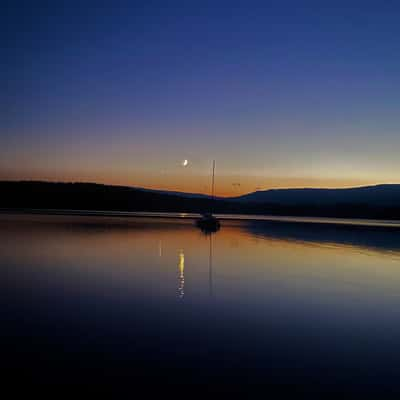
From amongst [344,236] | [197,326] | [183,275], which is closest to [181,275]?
[183,275]

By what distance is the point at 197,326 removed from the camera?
8820mm

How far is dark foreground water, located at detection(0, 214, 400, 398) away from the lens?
6.00 m

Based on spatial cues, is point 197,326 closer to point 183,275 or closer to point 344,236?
point 183,275

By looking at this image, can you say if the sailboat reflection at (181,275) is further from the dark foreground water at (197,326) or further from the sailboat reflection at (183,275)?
the dark foreground water at (197,326)

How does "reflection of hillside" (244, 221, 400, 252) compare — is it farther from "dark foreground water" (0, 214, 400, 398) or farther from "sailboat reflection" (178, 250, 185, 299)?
"sailboat reflection" (178, 250, 185, 299)

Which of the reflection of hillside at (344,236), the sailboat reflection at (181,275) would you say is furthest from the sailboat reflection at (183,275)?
the reflection of hillside at (344,236)

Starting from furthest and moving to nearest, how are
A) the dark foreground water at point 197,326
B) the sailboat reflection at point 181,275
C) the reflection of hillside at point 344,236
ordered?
the reflection of hillside at point 344,236
the sailboat reflection at point 181,275
the dark foreground water at point 197,326

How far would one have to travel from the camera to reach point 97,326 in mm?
8430

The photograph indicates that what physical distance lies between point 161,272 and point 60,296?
5505 millimetres

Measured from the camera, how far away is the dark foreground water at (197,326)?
6.00 metres

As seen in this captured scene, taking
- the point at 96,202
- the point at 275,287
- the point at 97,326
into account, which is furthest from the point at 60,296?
the point at 96,202

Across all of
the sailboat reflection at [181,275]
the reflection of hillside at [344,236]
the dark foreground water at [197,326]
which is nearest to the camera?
the dark foreground water at [197,326]

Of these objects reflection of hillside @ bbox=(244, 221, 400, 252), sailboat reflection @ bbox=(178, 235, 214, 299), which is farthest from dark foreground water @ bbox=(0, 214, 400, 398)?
reflection of hillside @ bbox=(244, 221, 400, 252)

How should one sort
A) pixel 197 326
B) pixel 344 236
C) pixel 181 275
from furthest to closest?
pixel 344 236, pixel 181 275, pixel 197 326
